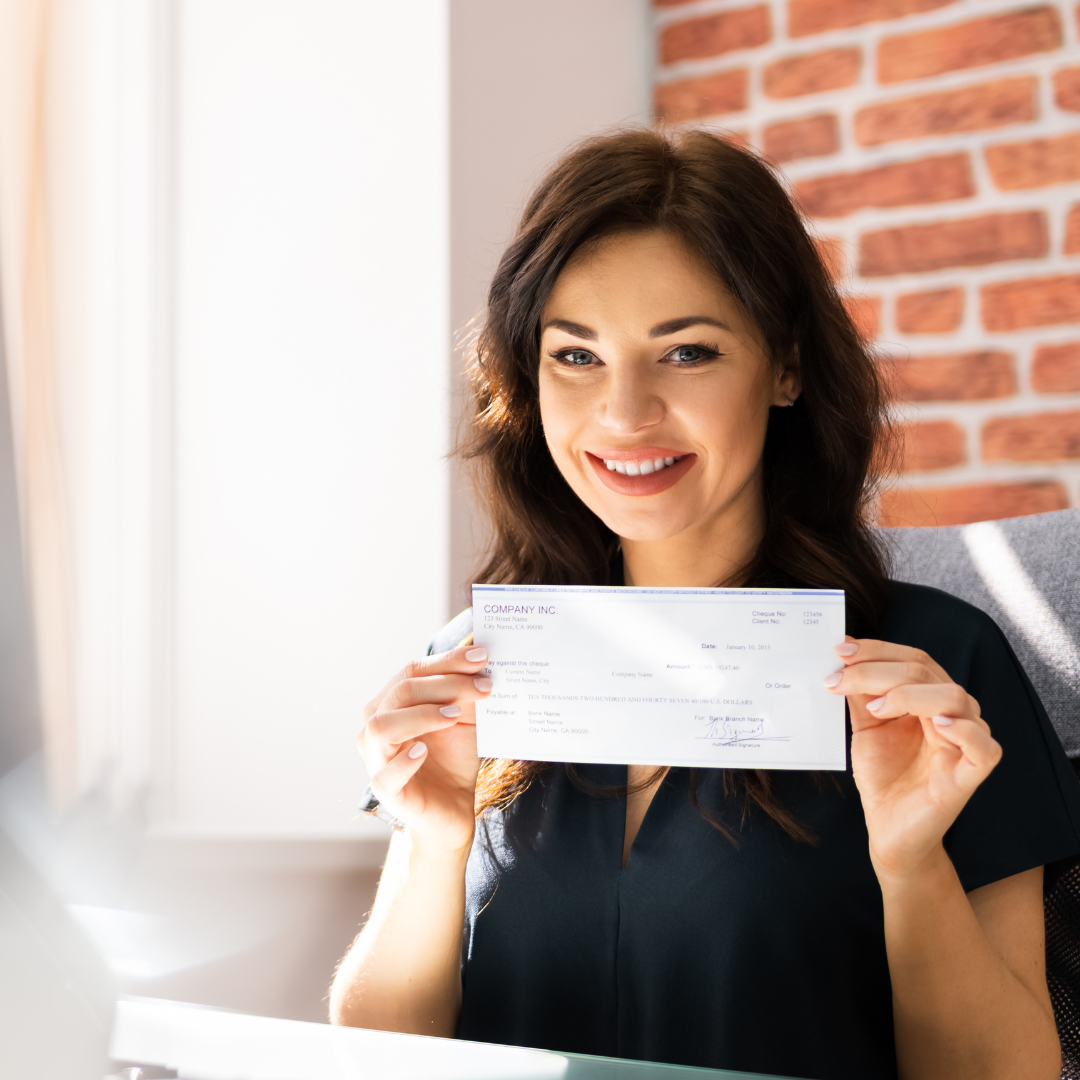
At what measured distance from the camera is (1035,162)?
1.39 metres

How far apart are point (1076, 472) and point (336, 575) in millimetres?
1050

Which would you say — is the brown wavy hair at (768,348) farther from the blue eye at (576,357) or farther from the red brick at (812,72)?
the red brick at (812,72)

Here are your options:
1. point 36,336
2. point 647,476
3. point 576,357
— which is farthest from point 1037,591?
point 36,336

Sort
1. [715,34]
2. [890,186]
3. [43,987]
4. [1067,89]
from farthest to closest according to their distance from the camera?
[715,34]
[890,186]
[1067,89]
[43,987]

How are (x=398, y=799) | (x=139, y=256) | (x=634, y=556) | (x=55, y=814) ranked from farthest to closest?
(x=139, y=256) < (x=634, y=556) < (x=55, y=814) < (x=398, y=799)

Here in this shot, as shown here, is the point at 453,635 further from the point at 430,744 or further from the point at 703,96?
the point at 703,96

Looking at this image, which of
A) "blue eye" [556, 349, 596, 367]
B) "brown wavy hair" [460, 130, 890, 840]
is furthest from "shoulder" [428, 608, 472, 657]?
"blue eye" [556, 349, 596, 367]

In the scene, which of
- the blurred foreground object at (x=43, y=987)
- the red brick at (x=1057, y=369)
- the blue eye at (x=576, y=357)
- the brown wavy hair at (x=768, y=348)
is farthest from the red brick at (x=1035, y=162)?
the blurred foreground object at (x=43, y=987)

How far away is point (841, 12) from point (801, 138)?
19cm

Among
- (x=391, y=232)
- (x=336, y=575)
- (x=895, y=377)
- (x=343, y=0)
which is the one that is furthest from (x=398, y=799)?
(x=343, y=0)

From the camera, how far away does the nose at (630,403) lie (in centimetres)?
90

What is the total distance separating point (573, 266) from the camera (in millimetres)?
962

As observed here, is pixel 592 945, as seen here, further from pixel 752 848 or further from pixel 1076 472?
pixel 1076 472

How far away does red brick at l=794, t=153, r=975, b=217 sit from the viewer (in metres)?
1.44
